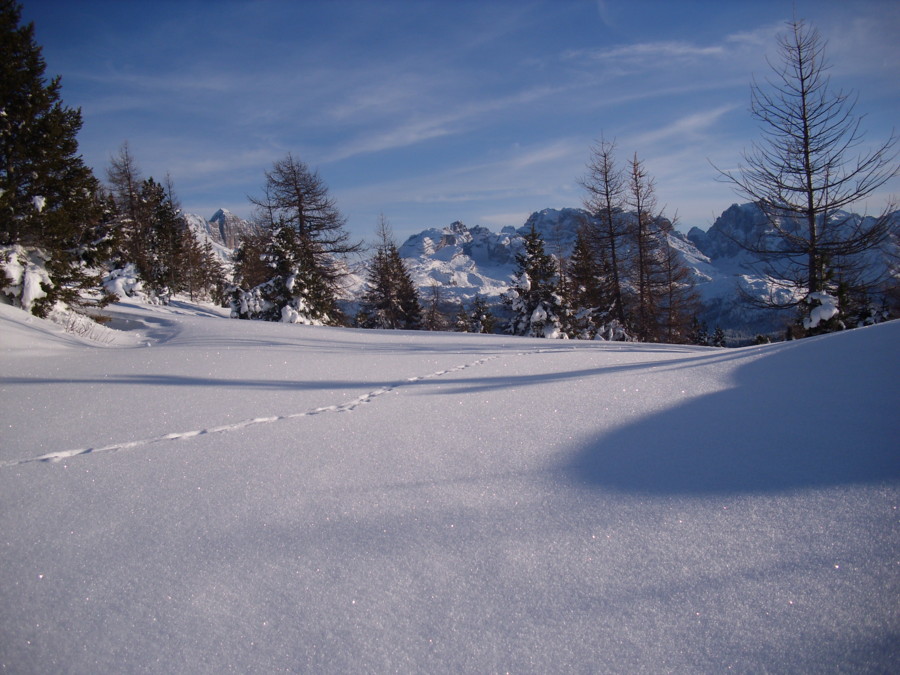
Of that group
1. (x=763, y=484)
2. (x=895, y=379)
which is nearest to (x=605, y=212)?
(x=895, y=379)

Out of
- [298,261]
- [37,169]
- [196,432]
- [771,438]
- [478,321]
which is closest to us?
[771,438]

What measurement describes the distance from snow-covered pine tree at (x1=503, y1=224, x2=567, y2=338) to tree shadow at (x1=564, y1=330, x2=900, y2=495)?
14.8 meters

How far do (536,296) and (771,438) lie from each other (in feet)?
55.7

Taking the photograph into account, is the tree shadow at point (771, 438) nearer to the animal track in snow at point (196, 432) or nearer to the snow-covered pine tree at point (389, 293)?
the animal track in snow at point (196, 432)

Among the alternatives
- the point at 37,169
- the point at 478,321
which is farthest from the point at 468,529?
the point at 478,321

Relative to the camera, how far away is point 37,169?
8883 mm

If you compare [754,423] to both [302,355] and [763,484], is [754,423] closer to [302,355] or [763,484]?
Result: [763,484]

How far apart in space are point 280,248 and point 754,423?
1714 cm

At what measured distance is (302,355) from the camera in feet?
19.0

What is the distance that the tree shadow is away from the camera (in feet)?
6.56

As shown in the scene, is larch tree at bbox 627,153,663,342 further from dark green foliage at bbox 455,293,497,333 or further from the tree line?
dark green foliage at bbox 455,293,497,333

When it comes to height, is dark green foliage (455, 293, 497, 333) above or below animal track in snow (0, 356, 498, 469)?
above

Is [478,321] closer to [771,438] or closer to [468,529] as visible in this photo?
[771,438]

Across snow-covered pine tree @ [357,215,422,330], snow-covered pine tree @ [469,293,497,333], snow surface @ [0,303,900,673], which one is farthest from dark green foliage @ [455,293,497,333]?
snow surface @ [0,303,900,673]
